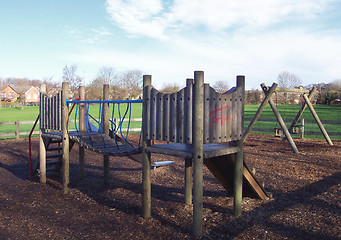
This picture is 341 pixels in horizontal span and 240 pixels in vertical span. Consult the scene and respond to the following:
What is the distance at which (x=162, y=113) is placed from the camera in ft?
15.5

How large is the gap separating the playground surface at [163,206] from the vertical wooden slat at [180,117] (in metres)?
1.36

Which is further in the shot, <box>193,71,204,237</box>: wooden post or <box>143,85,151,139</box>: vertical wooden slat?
<box>143,85,151,139</box>: vertical wooden slat

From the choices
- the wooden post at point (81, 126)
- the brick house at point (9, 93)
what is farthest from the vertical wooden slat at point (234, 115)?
the brick house at point (9, 93)

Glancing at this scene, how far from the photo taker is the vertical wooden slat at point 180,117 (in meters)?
4.45

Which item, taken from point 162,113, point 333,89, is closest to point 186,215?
point 162,113

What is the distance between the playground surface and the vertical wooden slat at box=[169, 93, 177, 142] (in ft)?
4.52

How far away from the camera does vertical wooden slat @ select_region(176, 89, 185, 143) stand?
14.6 ft

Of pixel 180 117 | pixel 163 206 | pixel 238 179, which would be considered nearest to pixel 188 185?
pixel 163 206

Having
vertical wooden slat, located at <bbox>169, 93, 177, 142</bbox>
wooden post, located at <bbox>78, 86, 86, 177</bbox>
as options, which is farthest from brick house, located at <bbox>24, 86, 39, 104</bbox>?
vertical wooden slat, located at <bbox>169, 93, 177, 142</bbox>

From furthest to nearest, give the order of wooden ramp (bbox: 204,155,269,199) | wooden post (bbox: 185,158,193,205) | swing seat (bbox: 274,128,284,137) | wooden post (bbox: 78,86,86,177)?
1. swing seat (bbox: 274,128,284,137)
2. wooden post (bbox: 78,86,86,177)
3. wooden post (bbox: 185,158,193,205)
4. wooden ramp (bbox: 204,155,269,199)

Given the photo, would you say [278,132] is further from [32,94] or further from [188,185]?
[32,94]

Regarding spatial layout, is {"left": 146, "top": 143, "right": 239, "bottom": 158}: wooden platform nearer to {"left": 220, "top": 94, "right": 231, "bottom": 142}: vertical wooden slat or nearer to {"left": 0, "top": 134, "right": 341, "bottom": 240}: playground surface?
{"left": 220, "top": 94, "right": 231, "bottom": 142}: vertical wooden slat

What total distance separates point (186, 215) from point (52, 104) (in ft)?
14.0

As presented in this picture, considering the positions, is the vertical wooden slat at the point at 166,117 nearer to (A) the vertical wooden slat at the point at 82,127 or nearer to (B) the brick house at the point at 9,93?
(A) the vertical wooden slat at the point at 82,127
